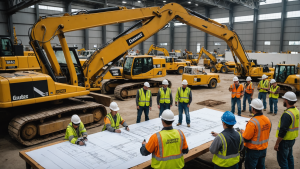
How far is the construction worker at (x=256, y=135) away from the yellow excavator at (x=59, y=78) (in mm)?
5878

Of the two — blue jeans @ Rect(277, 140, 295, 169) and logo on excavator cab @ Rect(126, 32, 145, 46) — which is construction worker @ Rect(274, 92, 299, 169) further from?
logo on excavator cab @ Rect(126, 32, 145, 46)

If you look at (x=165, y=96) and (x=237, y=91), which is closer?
(x=165, y=96)

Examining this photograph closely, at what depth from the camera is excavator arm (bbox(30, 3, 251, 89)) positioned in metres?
7.71

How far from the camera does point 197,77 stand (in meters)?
16.6

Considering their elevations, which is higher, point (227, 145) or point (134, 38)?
point (134, 38)

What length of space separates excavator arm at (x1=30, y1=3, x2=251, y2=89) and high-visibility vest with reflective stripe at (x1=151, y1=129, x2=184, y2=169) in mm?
5490

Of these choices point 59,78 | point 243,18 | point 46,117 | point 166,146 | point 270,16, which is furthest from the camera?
point 243,18

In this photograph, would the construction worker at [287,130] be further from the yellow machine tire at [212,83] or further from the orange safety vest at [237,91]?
the yellow machine tire at [212,83]

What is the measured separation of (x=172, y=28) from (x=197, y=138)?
1710 inches

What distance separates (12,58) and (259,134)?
11753 mm

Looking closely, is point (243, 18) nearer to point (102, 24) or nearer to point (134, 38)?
point (134, 38)

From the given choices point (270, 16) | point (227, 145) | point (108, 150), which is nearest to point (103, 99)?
point (108, 150)

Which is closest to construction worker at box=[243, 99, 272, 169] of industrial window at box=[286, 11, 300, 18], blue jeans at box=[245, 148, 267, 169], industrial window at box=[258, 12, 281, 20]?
blue jeans at box=[245, 148, 267, 169]

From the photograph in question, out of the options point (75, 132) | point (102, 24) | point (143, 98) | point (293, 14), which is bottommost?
point (75, 132)
